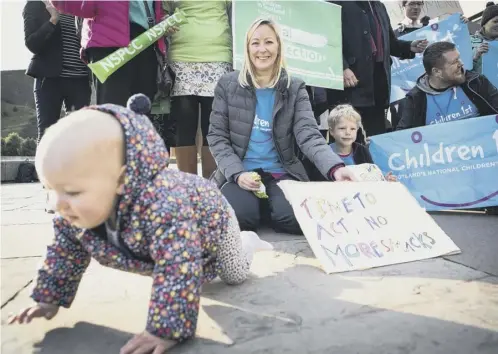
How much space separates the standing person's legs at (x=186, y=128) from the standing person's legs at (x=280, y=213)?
0.58 m

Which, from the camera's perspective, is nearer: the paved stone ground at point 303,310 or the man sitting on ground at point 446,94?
the paved stone ground at point 303,310

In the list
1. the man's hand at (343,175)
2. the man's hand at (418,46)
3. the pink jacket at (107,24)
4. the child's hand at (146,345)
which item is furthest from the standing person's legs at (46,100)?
the man's hand at (418,46)

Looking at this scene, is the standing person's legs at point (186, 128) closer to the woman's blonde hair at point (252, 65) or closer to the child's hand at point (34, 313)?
the woman's blonde hair at point (252, 65)

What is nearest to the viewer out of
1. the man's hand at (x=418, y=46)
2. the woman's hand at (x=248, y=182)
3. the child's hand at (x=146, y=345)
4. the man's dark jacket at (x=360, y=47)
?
Result: the child's hand at (x=146, y=345)

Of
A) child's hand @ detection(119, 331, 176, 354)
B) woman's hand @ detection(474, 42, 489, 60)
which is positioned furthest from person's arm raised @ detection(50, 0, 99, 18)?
woman's hand @ detection(474, 42, 489, 60)

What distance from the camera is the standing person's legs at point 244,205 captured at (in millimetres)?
2053

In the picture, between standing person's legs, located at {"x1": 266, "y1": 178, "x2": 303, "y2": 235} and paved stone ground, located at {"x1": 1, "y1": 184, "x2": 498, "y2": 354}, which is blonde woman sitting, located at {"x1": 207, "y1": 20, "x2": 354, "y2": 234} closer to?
standing person's legs, located at {"x1": 266, "y1": 178, "x2": 303, "y2": 235}

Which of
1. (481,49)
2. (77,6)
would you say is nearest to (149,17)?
(77,6)

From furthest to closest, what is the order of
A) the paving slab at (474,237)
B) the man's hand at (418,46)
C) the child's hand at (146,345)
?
1. the man's hand at (418,46)
2. the paving slab at (474,237)
3. the child's hand at (146,345)

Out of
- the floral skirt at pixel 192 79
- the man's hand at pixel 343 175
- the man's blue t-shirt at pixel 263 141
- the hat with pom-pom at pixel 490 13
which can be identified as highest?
the hat with pom-pom at pixel 490 13

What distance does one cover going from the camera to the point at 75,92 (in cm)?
260

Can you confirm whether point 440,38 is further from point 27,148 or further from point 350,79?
point 27,148

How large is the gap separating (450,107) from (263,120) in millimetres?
1384

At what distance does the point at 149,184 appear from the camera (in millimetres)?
950
